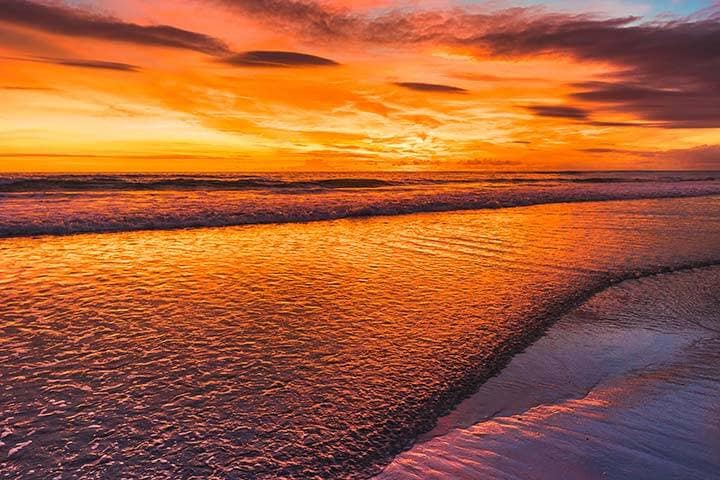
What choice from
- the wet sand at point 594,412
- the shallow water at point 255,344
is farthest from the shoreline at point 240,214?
the wet sand at point 594,412

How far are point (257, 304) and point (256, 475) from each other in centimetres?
384

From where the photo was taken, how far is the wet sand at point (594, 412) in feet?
11.0

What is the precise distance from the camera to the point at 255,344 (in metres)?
5.34

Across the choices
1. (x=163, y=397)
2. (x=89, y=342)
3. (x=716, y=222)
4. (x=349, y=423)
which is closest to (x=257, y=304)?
(x=89, y=342)

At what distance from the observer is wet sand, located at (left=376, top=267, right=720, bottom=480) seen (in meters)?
3.36

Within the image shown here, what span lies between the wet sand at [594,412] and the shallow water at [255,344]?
292 mm

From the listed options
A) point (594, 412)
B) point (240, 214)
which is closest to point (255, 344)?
point (594, 412)

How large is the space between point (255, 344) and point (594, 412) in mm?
3338

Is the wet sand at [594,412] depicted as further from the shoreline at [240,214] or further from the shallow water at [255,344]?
the shoreline at [240,214]

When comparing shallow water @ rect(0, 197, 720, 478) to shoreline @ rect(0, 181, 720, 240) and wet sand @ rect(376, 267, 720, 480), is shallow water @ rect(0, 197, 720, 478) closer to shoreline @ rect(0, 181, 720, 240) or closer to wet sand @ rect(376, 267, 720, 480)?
wet sand @ rect(376, 267, 720, 480)

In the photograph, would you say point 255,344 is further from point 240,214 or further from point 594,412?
point 240,214

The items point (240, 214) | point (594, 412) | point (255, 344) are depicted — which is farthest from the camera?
point (240, 214)

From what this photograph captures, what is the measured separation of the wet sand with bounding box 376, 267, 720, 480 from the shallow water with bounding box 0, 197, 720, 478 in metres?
0.29

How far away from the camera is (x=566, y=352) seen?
5.46 metres
